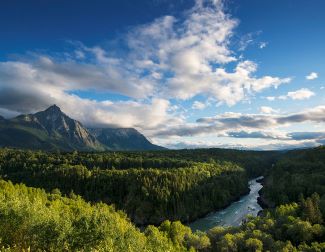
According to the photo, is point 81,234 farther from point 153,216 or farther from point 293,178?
point 293,178

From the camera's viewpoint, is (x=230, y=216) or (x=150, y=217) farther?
(x=150, y=217)

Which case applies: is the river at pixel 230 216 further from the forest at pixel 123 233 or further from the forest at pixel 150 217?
the forest at pixel 123 233

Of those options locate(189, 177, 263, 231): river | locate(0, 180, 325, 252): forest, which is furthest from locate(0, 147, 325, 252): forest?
locate(189, 177, 263, 231): river

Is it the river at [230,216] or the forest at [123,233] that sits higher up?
the forest at [123,233]

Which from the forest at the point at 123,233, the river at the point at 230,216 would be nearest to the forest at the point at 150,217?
the forest at the point at 123,233

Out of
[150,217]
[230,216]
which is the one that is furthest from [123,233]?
[230,216]

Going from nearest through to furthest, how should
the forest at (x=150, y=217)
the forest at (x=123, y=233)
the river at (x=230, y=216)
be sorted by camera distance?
the forest at (x=123, y=233)
the forest at (x=150, y=217)
the river at (x=230, y=216)

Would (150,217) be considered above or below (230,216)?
below

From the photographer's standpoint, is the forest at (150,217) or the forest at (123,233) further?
the forest at (150,217)

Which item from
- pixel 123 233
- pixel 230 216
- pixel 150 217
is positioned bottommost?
pixel 150 217

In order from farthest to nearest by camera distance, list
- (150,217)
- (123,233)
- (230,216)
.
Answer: (150,217)
(230,216)
(123,233)

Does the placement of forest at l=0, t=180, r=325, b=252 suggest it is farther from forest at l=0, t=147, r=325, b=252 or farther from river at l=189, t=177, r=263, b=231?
river at l=189, t=177, r=263, b=231

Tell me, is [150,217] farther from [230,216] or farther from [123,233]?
[123,233]

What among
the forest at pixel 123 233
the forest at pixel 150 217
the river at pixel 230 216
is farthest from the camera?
the river at pixel 230 216
